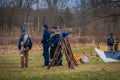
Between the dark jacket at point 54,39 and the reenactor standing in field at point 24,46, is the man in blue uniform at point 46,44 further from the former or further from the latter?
the reenactor standing in field at point 24,46

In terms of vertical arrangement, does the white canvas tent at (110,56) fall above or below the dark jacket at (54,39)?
below

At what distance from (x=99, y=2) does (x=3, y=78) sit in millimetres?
9172

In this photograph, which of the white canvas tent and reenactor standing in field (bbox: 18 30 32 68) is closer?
reenactor standing in field (bbox: 18 30 32 68)

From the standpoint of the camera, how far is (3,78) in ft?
42.9

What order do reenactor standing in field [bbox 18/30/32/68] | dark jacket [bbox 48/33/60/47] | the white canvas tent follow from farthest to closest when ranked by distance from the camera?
1. the white canvas tent
2. dark jacket [bbox 48/33/60/47]
3. reenactor standing in field [bbox 18/30/32/68]

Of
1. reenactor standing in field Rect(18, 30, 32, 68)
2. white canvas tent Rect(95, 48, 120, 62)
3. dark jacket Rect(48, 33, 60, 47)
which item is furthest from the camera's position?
white canvas tent Rect(95, 48, 120, 62)

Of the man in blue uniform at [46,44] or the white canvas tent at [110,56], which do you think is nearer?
the man in blue uniform at [46,44]

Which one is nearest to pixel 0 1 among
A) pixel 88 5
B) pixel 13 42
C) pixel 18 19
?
pixel 18 19

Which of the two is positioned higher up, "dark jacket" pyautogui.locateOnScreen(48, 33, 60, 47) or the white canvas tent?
"dark jacket" pyautogui.locateOnScreen(48, 33, 60, 47)

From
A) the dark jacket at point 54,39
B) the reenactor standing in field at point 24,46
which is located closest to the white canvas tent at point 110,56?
the dark jacket at point 54,39

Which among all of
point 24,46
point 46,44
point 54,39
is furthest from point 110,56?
point 24,46

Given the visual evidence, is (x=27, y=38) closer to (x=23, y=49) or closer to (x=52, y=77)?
(x=23, y=49)

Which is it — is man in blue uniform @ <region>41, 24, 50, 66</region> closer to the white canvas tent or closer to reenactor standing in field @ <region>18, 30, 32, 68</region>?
reenactor standing in field @ <region>18, 30, 32, 68</region>

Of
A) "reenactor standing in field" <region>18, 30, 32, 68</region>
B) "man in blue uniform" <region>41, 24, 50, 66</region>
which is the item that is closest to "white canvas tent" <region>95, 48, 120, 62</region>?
"man in blue uniform" <region>41, 24, 50, 66</region>
